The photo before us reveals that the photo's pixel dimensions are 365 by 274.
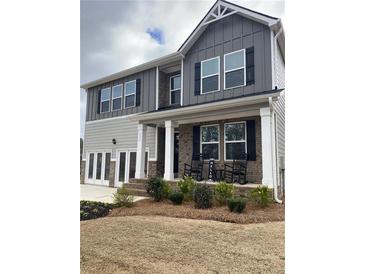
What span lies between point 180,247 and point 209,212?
174cm

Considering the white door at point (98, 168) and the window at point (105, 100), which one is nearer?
the white door at point (98, 168)

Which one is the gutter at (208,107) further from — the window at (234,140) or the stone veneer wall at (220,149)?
the window at (234,140)

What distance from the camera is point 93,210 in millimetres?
5207

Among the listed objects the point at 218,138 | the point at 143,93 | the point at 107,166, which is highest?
the point at 143,93

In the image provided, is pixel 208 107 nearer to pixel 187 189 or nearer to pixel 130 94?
pixel 187 189

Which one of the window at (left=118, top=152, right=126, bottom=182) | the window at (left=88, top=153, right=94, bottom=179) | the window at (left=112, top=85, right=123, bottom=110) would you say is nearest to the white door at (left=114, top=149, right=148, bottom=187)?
the window at (left=118, top=152, right=126, bottom=182)

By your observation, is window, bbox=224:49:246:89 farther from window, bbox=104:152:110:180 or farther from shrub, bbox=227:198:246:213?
window, bbox=104:152:110:180

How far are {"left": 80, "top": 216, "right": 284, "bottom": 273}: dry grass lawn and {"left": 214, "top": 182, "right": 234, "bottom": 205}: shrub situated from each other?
50.1 inches

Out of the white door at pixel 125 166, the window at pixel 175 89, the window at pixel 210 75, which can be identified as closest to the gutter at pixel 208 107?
the window at pixel 210 75

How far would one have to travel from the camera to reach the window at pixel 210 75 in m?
7.73

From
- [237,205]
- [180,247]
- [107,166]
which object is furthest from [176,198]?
[107,166]
